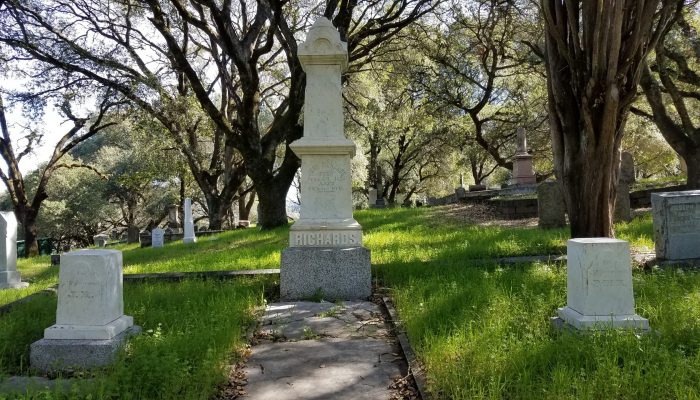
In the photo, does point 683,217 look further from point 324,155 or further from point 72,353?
point 72,353

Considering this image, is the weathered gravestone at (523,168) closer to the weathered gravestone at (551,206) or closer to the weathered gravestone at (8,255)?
the weathered gravestone at (551,206)

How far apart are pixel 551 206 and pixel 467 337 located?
853 centimetres

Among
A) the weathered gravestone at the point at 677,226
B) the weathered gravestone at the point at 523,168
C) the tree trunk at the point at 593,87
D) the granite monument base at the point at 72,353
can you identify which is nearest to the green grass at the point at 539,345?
the weathered gravestone at the point at 677,226

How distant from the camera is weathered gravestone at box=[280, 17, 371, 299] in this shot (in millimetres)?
5926

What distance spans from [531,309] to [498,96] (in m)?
25.1

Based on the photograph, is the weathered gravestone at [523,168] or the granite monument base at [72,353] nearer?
the granite monument base at [72,353]

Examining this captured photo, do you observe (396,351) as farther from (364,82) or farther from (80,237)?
(80,237)

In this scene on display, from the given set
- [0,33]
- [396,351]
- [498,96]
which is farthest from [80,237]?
[396,351]

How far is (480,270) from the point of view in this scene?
5.96 meters

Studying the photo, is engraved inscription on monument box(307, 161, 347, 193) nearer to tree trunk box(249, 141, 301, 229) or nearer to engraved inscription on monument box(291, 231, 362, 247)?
engraved inscription on monument box(291, 231, 362, 247)

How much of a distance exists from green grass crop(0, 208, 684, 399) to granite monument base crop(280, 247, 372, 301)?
404 millimetres

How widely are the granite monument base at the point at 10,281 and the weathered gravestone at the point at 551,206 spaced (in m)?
11.2

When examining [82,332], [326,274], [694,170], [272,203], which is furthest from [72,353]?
[694,170]

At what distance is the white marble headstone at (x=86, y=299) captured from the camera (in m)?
3.88
